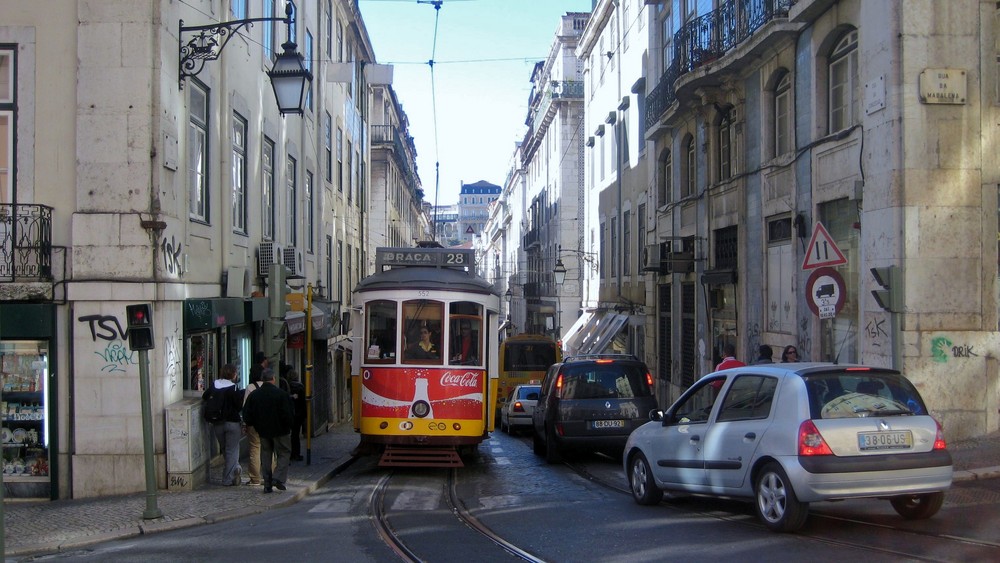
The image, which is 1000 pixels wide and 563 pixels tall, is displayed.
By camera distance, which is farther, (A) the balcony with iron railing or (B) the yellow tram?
(A) the balcony with iron railing

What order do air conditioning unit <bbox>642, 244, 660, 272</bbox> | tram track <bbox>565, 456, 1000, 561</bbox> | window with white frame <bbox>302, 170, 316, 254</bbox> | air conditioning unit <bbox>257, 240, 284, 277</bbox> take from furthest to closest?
air conditioning unit <bbox>642, 244, 660, 272</bbox> < window with white frame <bbox>302, 170, 316, 254</bbox> < air conditioning unit <bbox>257, 240, 284, 277</bbox> < tram track <bbox>565, 456, 1000, 561</bbox>

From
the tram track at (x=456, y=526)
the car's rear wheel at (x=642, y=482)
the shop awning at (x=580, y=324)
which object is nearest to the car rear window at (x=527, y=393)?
the shop awning at (x=580, y=324)

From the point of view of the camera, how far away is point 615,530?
8.73 meters

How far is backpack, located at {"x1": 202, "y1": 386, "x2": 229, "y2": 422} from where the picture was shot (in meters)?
12.1

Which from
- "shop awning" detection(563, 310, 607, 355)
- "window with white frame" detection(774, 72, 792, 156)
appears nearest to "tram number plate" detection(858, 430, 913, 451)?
"window with white frame" detection(774, 72, 792, 156)

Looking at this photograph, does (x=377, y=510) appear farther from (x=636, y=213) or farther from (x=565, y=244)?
Answer: (x=565, y=244)

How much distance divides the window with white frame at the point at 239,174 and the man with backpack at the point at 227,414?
407 cm

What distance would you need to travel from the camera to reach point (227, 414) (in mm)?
12156

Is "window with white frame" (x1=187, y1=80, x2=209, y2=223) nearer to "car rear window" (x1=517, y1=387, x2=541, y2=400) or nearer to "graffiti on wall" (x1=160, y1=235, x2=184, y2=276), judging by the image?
"graffiti on wall" (x1=160, y1=235, x2=184, y2=276)

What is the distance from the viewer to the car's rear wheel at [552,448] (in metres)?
14.9

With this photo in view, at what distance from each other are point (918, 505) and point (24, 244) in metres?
10.3

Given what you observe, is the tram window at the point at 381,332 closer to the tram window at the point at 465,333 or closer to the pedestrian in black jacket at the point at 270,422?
the tram window at the point at 465,333

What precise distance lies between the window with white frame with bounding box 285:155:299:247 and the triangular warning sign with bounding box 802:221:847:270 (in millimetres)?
13103

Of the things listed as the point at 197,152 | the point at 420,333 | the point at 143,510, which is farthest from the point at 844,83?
the point at 143,510
